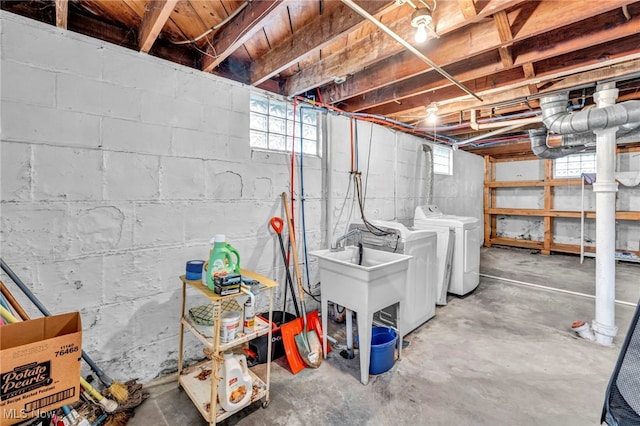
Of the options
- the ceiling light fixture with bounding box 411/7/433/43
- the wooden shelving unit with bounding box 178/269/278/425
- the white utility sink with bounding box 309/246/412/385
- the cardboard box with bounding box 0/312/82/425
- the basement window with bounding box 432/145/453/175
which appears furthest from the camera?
the basement window with bounding box 432/145/453/175

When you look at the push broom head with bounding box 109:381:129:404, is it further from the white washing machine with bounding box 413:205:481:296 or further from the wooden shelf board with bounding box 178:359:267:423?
the white washing machine with bounding box 413:205:481:296

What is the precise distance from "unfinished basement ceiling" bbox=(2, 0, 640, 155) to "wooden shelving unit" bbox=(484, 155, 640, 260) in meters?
3.32

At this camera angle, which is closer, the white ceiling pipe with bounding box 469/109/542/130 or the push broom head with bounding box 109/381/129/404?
the push broom head with bounding box 109/381/129/404

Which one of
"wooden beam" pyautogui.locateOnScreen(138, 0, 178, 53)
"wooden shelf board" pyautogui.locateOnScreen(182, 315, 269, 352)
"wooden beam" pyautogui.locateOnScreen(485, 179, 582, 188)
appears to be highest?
"wooden beam" pyautogui.locateOnScreen(138, 0, 178, 53)

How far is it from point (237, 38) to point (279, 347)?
2148mm

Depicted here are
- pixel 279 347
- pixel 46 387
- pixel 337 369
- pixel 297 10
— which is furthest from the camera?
pixel 279 347

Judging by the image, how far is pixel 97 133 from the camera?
1.66 meters

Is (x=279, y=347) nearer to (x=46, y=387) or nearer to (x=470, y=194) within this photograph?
(x=46, y=387)

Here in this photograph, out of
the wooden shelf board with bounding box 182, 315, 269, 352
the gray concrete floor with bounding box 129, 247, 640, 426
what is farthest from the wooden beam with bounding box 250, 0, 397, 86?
the gray concrete floor with bounding box 129, 247, 640, 426

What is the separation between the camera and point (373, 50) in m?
1.93

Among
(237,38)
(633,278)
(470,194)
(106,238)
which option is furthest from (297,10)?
(633,278)

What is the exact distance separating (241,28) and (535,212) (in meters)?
6.54

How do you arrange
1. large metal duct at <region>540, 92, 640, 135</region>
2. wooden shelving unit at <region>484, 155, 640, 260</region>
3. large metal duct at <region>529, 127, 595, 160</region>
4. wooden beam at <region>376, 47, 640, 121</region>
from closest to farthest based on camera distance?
wooden beam at <region>376, 47, 640, 121</region>
large metal duct at <region>540, 92, 640, 135</region>
large metal duct at <region>529, 127, 595, 160</region>
wooden shelving unit at <region>484, 155, 640, 260</region>

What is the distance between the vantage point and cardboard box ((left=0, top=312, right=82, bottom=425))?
38.9 inches
